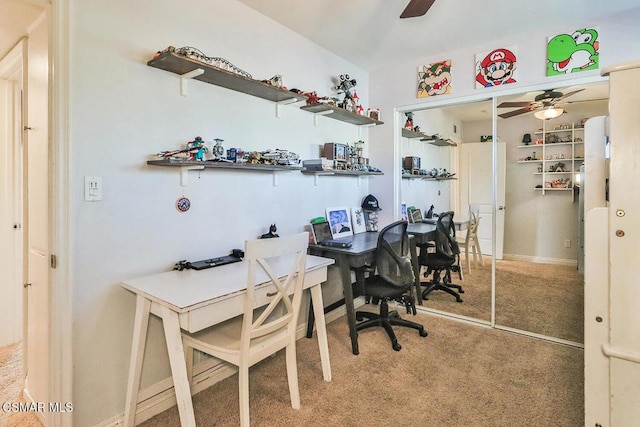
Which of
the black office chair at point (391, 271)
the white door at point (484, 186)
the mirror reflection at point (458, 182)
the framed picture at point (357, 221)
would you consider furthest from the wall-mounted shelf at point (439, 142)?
the black office chair at point (391, 271)

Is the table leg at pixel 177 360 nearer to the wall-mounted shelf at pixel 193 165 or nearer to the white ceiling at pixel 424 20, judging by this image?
the wall-mounted shelf at pixel 193 165

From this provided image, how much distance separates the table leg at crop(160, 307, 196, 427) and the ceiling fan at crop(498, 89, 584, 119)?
3.02 meters

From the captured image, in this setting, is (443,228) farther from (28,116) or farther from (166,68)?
(28,116)

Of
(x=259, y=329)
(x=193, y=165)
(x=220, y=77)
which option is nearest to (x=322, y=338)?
(x=259, y=329)

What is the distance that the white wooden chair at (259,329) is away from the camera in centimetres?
148

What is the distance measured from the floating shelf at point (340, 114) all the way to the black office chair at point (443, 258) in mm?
1196

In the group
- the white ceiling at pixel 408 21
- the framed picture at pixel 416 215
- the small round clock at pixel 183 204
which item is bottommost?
the framed picture at pixel 416 215

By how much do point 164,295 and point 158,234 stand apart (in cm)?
49

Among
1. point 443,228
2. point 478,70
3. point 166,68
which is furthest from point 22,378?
point 478,70

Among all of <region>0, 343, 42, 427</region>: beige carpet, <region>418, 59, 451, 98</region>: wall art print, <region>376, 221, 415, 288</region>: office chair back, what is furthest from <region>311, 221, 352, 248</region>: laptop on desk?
<region>0, 343, 42, 427</region>: beige carpet

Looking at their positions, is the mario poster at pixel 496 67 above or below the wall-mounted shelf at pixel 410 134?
above

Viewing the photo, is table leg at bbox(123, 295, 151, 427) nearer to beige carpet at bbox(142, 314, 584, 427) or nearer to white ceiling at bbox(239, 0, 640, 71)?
beige carpet at bbox(142, 314, 584, 427)

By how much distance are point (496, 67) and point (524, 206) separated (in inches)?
50.4

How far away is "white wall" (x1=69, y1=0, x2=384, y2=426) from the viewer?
1.52m
